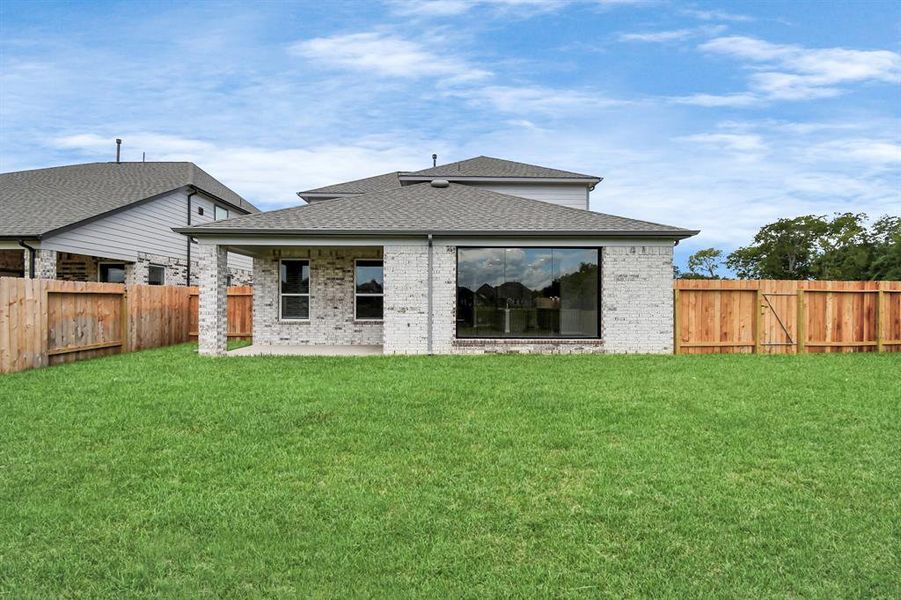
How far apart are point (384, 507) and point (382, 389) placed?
4.41 meters

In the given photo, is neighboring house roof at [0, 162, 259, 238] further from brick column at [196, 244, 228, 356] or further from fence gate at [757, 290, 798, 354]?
fence gate at [757, 290, 798, 354]

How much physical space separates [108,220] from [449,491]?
18067mm

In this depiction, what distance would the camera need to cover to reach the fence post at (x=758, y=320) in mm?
14406

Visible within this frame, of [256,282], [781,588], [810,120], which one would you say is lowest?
[781,588]

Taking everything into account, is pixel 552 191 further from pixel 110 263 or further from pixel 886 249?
pixel 886 249

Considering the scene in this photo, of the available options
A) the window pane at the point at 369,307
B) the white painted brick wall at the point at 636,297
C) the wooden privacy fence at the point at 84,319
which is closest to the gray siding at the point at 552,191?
the window pane at the point at 369,307

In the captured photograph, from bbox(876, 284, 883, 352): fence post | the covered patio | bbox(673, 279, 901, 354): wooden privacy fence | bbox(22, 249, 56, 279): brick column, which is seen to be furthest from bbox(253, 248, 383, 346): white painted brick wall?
bbox(876, 284, 883, 352): fence post

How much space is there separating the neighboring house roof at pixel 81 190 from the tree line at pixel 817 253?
3748 centimetres

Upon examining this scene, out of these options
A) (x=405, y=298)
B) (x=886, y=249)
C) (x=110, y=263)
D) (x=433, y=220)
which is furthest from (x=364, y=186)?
(x=886, y=249)

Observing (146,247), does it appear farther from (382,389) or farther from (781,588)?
(781,588)

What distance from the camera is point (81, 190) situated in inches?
839

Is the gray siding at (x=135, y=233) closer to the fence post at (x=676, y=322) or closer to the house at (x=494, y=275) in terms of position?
the house at (x=494, y=275)

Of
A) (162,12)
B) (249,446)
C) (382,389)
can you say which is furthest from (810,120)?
(249,446)

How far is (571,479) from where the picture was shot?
4.98 meters
